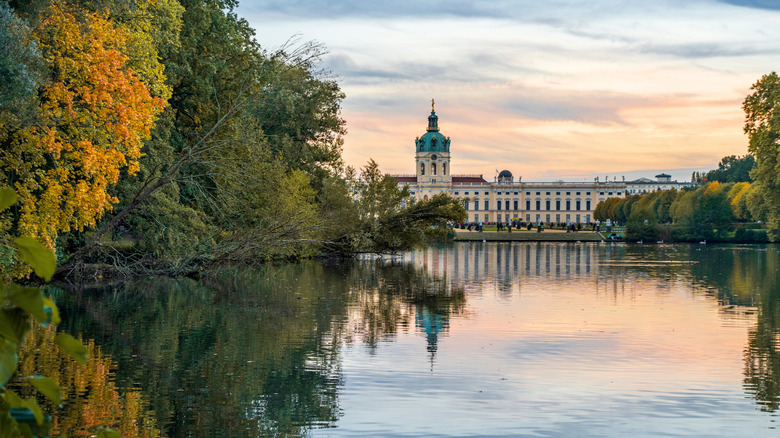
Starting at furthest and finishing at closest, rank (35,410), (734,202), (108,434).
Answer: (734,202), (108,434), (35,410)

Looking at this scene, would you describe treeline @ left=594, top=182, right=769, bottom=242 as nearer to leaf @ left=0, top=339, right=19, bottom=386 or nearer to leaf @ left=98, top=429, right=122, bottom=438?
leaf @ left=98, top=429, right=122, bottom=438

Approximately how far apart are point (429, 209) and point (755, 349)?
27.6m

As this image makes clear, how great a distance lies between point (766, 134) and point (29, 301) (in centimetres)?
4836

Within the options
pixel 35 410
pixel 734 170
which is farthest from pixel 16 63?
pixel 734 170

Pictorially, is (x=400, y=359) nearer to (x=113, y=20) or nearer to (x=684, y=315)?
(x=684, y=315)

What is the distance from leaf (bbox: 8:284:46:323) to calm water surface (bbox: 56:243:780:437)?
7059 millimetres

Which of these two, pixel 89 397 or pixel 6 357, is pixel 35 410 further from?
pixel 89 397

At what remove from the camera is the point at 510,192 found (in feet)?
578

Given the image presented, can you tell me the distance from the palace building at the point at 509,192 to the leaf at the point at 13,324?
172 m

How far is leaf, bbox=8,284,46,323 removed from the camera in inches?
69.8

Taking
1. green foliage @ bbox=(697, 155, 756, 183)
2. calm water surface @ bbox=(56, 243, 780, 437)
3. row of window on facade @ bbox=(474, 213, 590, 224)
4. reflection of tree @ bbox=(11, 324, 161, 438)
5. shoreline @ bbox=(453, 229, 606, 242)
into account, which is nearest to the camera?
reflection of tree @ bbox=(11, 324, 161, 438)

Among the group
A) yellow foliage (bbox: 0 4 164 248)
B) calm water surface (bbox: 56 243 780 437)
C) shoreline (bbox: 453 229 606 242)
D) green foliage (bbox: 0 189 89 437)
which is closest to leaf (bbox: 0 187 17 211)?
green foliage (bbox: 0 189 89 437)

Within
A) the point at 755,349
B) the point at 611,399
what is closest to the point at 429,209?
the point at 755,349

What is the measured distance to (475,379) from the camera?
1160cm
